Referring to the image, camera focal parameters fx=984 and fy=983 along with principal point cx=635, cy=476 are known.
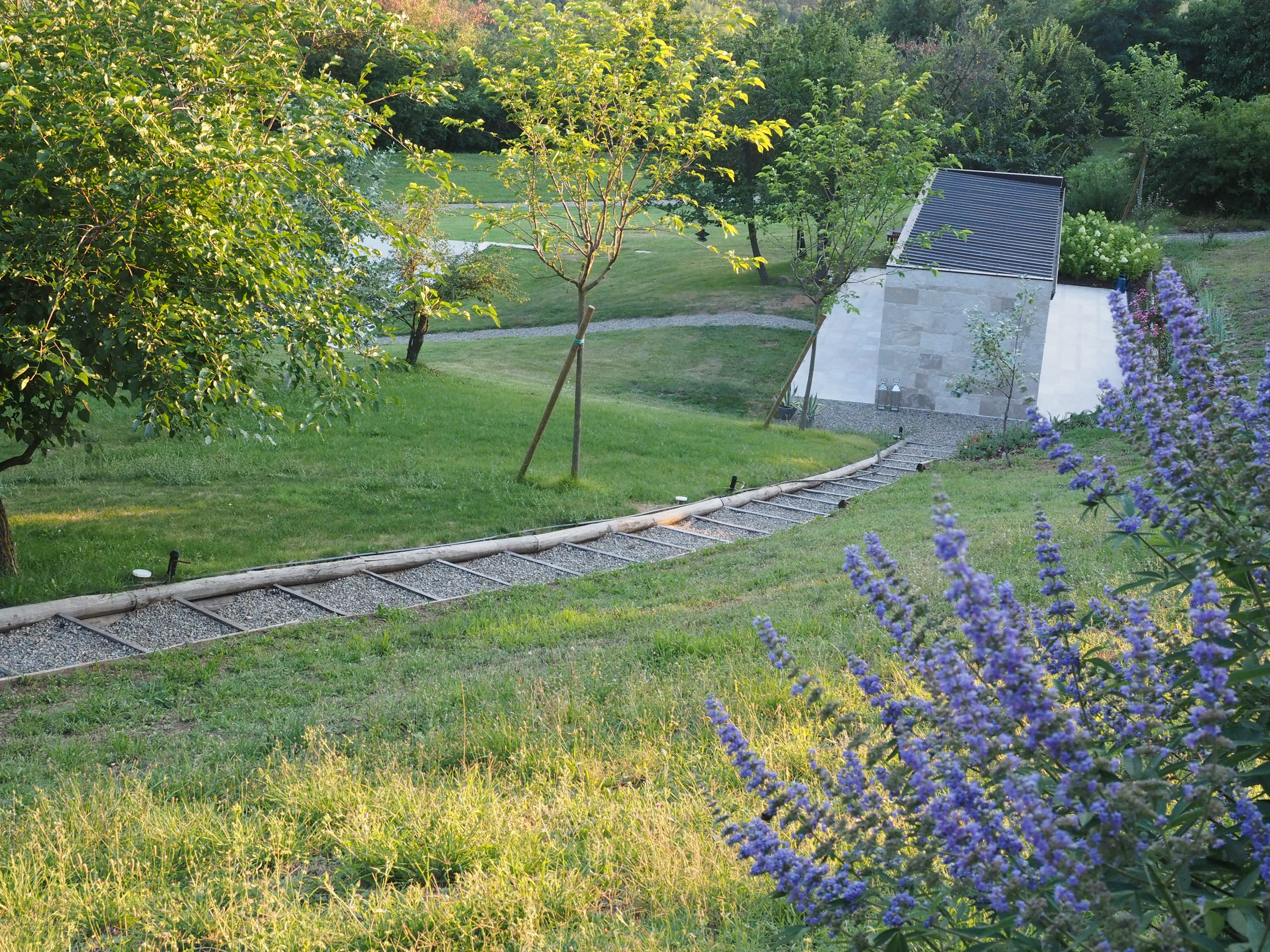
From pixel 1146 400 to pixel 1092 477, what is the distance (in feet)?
0.77

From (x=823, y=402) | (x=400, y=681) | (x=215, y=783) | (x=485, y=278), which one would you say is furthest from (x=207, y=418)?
(x=823, y=402)

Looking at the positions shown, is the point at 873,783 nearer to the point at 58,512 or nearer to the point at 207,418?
the point at 207,418

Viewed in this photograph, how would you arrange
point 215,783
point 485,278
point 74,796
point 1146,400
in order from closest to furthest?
point 1146,400 < point 74,796 < point 215,783 < point 485,278

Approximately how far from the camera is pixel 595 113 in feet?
40.4

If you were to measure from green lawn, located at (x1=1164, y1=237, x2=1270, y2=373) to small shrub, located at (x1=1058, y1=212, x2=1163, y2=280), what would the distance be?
2.43 feet

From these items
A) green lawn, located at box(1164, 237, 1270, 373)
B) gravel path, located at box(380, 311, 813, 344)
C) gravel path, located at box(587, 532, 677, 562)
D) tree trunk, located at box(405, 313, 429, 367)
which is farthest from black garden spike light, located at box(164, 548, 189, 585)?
gravel path, located at box(380, 311, 813, 344)

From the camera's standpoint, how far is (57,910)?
10.9 feet

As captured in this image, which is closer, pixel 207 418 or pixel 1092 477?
pixel 1092 477

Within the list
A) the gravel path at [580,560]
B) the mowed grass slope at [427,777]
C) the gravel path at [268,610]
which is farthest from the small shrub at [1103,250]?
→ the gravel path at [268,610]

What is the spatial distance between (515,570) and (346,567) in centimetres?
169

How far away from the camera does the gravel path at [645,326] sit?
28.9 m

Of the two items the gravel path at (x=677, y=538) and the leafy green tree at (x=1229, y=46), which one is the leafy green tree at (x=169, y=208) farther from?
the leafy green tree at (x=1229, y=46)

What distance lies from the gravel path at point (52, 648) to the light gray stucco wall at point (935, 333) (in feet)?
57.4

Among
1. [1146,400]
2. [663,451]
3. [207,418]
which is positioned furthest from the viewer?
[663,451]
